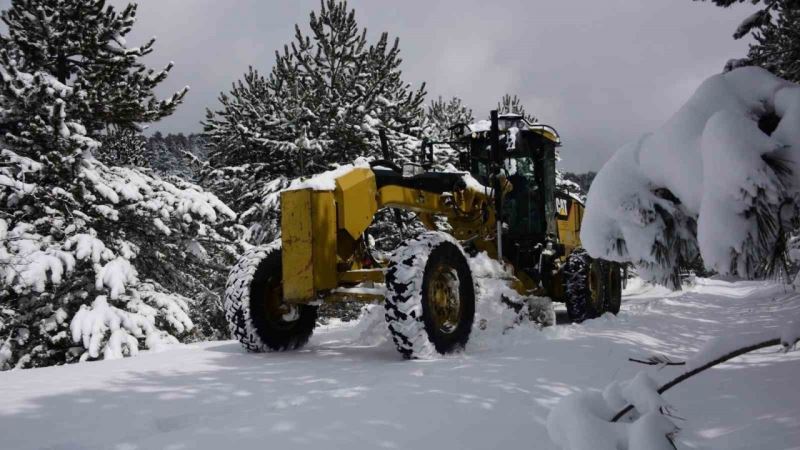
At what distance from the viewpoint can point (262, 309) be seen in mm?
5832

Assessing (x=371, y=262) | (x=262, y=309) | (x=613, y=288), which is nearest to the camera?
(x=262, y=309)

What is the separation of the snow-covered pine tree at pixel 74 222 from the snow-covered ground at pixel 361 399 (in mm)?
3405

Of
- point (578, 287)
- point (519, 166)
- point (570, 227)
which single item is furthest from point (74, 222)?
point (570, 227)

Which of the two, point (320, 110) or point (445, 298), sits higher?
point (320, 110)

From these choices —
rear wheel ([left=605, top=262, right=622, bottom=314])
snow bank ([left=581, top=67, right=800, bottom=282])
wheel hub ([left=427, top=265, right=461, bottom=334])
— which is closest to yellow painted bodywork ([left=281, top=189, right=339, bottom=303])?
wheel hub ([left=427, top=265, right=461, bottom=334])

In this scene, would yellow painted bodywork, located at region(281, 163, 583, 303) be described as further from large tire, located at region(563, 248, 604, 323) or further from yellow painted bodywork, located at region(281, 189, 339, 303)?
large tire, located at region(563, 248, 604, 323)

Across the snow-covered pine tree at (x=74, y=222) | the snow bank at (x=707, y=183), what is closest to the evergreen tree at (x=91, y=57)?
the snow-covered pine tree at (x=74, y=222)

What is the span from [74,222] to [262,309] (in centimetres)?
499

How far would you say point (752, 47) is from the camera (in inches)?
625

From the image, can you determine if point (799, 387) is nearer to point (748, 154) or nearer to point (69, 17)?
point (748, 154)

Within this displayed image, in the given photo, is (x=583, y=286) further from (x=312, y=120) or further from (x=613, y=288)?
(x=312, y=120)

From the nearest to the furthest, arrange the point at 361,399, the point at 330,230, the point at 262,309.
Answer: the point at 361,399
the point at 330,230
the point at 262,309

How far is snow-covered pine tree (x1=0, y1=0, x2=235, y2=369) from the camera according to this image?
8133 millimetres

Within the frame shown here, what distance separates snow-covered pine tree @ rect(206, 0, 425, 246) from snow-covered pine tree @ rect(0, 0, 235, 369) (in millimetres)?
5267
